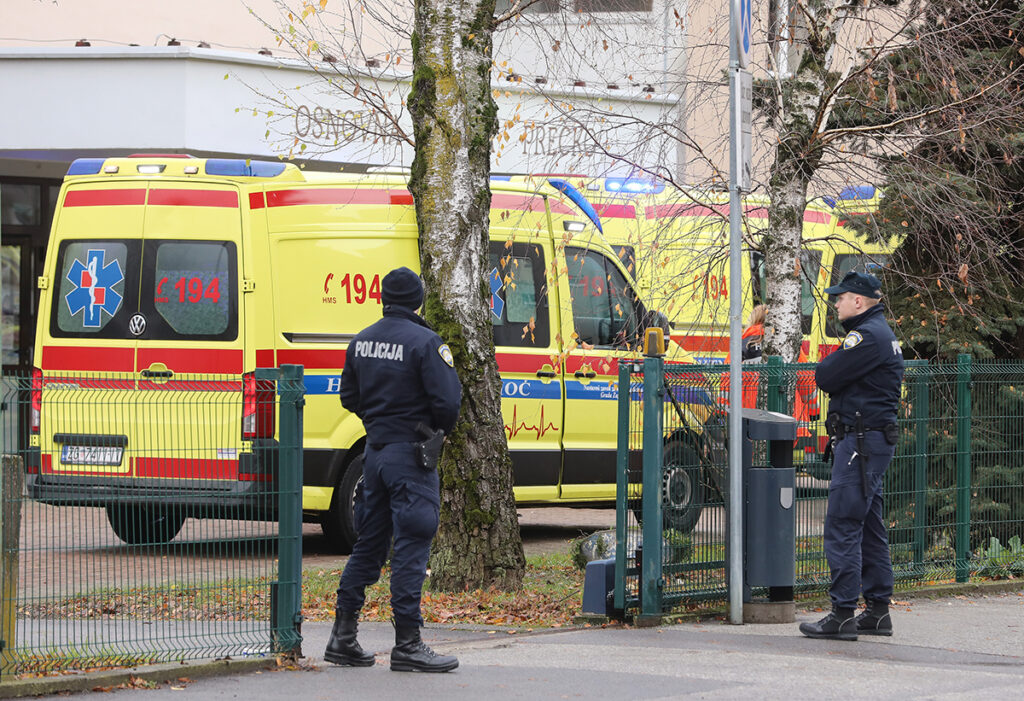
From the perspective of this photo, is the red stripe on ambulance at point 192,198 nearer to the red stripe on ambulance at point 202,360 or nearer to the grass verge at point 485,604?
the red stripe on ambulance at point 202,360

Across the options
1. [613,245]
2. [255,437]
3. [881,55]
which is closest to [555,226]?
[613,245]

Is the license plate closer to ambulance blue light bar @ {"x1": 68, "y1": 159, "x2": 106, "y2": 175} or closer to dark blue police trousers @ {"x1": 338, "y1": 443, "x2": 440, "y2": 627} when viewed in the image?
dark blue police trousers @ {"x1": 338, "y1": 443, "x2": 440, "y2": 627}

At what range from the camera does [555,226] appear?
12406 millimetres

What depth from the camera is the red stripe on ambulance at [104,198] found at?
1141cm

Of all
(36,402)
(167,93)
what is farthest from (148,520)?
A: (167,93)

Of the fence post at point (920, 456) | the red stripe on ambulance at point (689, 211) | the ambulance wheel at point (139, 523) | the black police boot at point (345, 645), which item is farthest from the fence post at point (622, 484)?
the red stripe on ambulance at point (689, 211)

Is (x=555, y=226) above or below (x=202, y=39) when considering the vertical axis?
below

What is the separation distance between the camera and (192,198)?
1136 centimetres

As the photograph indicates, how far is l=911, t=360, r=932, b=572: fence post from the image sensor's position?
31.4ft

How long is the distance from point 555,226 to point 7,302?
8313 mm

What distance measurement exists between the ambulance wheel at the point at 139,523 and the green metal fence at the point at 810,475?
8.77 feet

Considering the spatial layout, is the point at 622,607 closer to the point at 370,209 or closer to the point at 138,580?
the point at 138,580

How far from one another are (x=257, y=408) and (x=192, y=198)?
197 inches

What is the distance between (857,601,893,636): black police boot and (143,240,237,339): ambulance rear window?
214 inches
